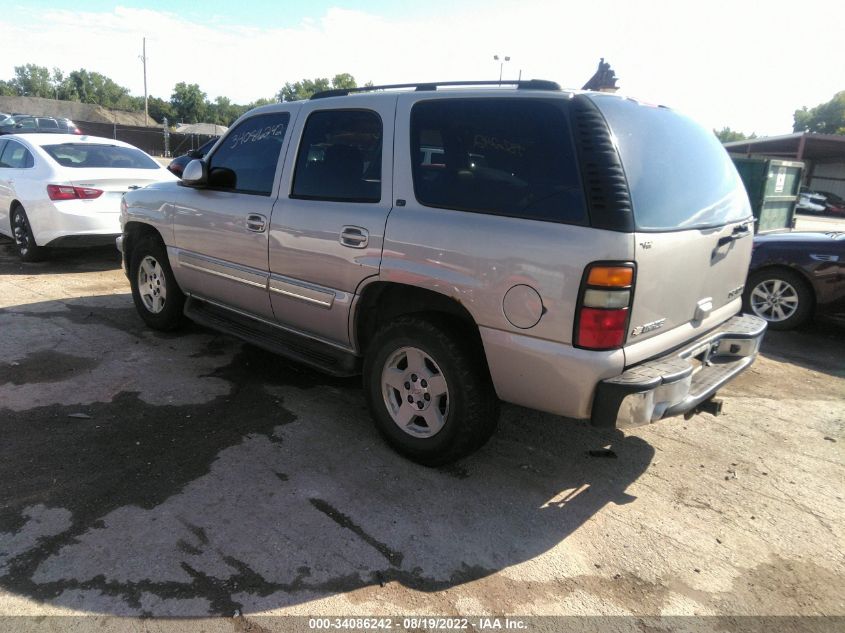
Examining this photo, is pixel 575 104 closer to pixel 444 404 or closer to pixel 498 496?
pixel 444 404

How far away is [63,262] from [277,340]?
5784 mm

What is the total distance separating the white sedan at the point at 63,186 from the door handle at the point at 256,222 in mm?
4350

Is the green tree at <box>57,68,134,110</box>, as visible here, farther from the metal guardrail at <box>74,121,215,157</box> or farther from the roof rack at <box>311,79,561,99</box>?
the roof rack at <box>311,79,561,99</box>

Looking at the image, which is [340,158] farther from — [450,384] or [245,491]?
[245,491]

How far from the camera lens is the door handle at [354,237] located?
338 centimetres

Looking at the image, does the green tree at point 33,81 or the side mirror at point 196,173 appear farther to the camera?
the green tree at point 33,81

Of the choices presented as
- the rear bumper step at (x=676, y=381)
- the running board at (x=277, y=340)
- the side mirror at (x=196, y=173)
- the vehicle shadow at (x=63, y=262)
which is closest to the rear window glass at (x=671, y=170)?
the rear bumper step at (x=676, y=381)

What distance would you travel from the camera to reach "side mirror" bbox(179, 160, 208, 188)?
14.4 ft

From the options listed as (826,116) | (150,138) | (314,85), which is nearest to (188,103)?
(314,85)

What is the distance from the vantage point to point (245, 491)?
306cm

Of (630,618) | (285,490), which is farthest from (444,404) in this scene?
(630,618)

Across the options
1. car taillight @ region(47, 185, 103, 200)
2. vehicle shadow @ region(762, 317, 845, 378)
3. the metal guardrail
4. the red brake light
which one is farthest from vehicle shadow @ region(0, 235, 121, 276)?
the metal guardrail

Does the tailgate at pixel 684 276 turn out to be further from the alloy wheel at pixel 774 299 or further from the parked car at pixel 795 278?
the alloy wheel at pixel 774 299

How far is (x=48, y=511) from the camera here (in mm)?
2828
